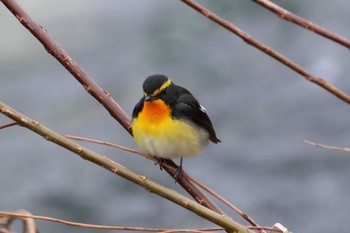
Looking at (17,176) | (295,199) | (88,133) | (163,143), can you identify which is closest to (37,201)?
(17,176)

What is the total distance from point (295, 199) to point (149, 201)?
84 cm

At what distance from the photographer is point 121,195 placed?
4746mm

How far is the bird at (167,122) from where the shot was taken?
1723 mm

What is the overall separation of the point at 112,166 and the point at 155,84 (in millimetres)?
919

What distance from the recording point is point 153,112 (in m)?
1.74

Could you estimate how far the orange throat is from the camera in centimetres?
174

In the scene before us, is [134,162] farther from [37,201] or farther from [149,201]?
[37,201]

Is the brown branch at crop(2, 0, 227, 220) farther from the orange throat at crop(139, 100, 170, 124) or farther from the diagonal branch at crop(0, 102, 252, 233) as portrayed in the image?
the orange throat at crop(139, 100, 170, 124)

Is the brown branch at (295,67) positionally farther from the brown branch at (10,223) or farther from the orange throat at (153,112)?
the orange throat at (153,112)

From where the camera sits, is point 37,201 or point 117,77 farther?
point 117,77

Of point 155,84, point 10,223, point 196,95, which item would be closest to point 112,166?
point 10,223

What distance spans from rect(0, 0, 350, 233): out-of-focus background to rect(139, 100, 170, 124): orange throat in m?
2.57

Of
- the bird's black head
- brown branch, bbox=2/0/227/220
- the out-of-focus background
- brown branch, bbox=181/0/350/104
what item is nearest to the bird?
the bird's black head

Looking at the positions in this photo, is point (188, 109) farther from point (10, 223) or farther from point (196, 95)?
point (196, 95)
